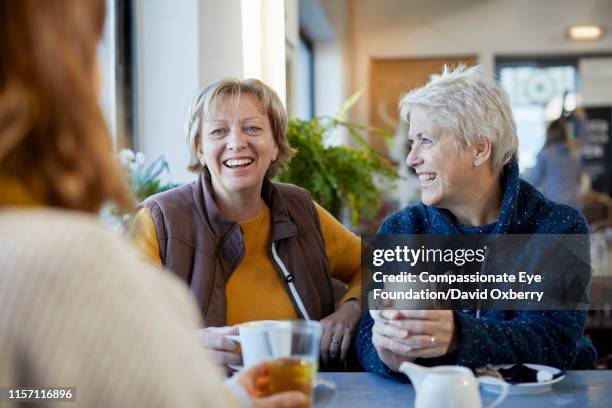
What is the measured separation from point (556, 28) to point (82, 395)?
24.4 ft

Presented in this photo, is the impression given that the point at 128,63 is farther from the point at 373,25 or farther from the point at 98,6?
the point at 373,25

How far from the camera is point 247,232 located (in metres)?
1.90

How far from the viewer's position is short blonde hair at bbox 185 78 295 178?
6.28 ft

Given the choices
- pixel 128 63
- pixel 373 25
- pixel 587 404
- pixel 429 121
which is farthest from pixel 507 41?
pixel 587 404

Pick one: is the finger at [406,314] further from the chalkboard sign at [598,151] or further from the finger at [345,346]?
the chalkboard sign at [598,151]

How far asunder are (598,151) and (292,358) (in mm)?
7134

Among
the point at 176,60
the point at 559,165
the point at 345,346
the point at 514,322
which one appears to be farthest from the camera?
the point at 559,165

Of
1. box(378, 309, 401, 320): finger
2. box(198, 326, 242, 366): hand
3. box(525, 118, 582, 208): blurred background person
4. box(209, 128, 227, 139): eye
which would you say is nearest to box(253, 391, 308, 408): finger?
box(378, 309, 401, 320): finger

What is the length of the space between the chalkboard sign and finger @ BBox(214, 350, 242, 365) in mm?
6554

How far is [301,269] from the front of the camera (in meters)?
1.88

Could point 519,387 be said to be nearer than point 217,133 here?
Yes

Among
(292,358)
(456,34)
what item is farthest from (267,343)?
(456,34)

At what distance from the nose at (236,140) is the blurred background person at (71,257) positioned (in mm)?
1331

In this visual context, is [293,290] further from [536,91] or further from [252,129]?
[536,91]
